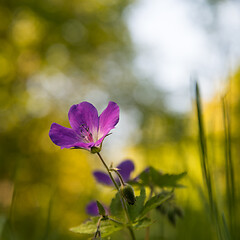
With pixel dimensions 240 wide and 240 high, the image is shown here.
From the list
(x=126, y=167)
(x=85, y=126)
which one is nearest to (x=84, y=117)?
(x=85, y=126)

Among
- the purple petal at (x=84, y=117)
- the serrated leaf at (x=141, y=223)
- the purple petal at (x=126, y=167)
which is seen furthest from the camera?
the purple petal at (x=126, y=167)

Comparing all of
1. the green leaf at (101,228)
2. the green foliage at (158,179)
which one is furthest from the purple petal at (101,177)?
the green leaf at (101,228)

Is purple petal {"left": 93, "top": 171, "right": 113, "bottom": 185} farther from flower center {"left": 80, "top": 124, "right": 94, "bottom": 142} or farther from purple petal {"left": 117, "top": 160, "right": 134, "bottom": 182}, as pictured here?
flower center {"left": 80, "top": 124, "right": 94, "bottom": 142}

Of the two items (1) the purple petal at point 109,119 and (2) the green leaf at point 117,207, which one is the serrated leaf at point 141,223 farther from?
(1) the purple petal at point 109,119

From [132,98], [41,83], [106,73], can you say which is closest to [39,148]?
[41,83]

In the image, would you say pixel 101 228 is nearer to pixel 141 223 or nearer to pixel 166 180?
pixel 141 223

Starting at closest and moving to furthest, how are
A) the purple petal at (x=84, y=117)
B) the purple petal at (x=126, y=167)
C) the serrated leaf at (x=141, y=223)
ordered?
the serrated leaf at (x=141, y=223) < the purple petal at (x=84, y=117) < the purple petal at (x=126, y=167)

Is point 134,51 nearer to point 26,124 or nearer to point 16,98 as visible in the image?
point 16,98
